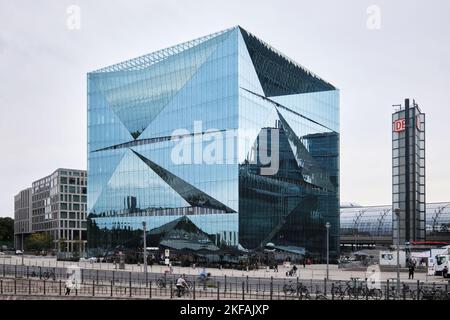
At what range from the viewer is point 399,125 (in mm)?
86562

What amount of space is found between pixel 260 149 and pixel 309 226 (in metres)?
20.7

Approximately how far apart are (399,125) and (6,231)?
151 meters

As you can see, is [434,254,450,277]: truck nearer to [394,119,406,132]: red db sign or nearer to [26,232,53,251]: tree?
[394,119,406,132]: red db sign

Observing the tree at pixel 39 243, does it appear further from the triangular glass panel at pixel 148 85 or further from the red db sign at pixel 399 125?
the red db sign at pixel 399 125

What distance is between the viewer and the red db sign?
282ft

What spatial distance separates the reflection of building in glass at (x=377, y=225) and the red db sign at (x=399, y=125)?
4484 centimetres

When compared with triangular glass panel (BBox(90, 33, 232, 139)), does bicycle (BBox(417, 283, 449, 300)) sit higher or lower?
lower

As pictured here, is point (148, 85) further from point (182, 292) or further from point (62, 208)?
point (62, 208)

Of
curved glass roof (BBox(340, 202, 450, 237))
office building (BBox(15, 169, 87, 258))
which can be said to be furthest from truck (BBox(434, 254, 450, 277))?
office building (BBox(15, 169, 87, 258))

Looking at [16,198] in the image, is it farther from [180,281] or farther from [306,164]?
[180,281]

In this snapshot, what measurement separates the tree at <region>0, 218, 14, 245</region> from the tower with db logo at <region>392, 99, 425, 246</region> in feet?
476

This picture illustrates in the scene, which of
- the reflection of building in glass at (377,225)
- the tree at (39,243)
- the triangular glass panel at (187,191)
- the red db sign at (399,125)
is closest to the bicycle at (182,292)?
the triangular glass panel at (187,191)

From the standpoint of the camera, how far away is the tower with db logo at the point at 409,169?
84688 millimetres
